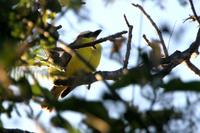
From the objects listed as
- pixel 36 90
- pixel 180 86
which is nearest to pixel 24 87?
pixel 36 90

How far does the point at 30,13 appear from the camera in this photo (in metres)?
0.85

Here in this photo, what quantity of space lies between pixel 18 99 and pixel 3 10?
15 cm

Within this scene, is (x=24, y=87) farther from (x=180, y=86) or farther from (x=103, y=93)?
(x=180, y=86)

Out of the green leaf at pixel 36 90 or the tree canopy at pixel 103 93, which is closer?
the tree canopy at pixel 103 93

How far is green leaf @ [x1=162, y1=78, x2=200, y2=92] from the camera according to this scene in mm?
778

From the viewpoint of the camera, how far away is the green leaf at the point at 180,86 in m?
0.78

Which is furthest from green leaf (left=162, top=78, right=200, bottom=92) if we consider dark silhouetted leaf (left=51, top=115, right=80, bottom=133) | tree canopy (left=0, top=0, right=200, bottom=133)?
dark silhouetted leaf (left=51, top=115, right=80, bottom=133)

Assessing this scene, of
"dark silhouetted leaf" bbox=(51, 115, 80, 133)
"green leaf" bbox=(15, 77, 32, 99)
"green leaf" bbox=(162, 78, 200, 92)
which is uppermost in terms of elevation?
"green leaf" bbox=(162, 78, 200, 92)

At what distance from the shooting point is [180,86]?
0.78 m

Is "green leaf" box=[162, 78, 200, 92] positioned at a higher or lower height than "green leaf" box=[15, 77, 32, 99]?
higher

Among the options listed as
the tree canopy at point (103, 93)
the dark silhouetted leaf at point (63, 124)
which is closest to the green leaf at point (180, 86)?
the tree canopy at point (103, 93)

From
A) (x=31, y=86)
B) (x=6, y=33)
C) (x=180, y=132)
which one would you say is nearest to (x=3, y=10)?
(x=6, y=33)

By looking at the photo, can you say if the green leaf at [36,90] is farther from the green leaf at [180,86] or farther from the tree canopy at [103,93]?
the green leaf at [180,86]

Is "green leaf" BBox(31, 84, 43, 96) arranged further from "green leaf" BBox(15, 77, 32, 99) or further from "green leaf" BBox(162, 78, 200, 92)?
"green leaf" BBox(162, 78, 200, 92)
